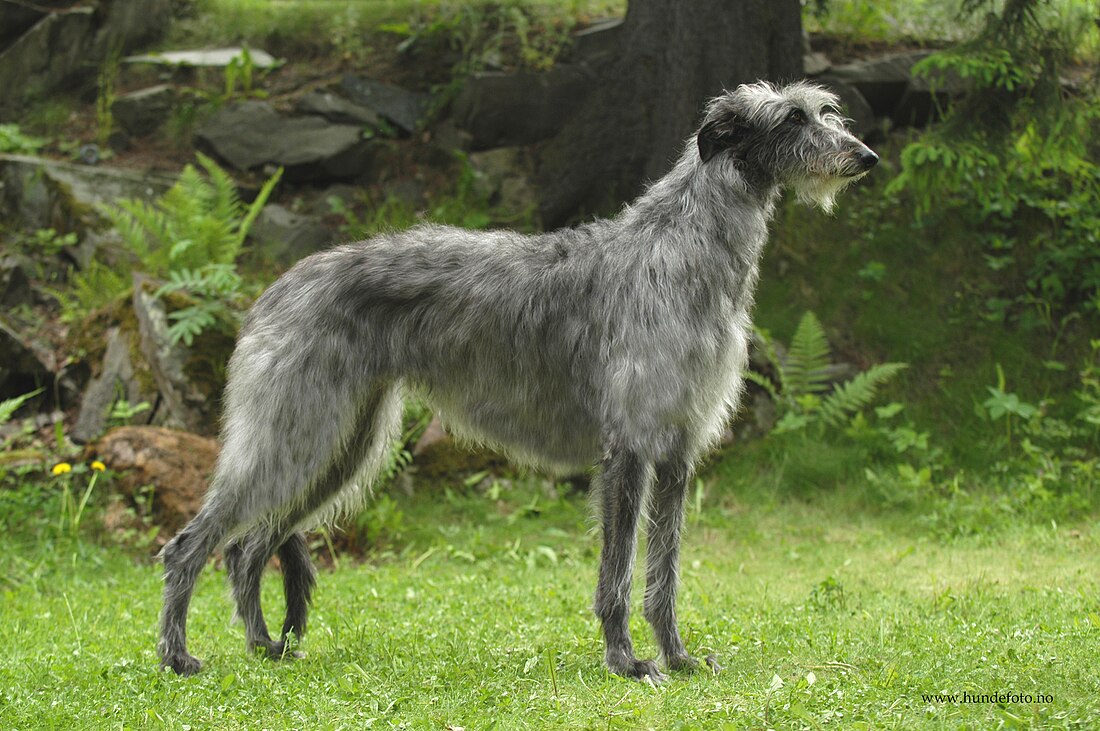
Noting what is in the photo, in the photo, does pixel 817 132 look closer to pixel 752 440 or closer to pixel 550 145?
pixel 752 440

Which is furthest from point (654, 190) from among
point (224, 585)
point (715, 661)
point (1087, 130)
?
point (1087, 130)

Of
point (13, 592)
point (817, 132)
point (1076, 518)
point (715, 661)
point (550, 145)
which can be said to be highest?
point (817, 132)

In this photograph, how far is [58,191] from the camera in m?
11.2

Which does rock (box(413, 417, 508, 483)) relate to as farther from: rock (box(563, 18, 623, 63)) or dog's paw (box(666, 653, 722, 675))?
rock (box(563, 18, 623, 63))

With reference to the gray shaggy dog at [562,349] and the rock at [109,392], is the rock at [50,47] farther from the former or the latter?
the gray shaggy dog at [562,349]

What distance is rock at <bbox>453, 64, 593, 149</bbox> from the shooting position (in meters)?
12.3

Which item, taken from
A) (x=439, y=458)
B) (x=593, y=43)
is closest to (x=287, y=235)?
(x=439, y=458)

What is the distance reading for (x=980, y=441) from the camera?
30.8ft

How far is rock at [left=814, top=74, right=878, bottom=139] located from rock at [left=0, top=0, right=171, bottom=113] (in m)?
8.17

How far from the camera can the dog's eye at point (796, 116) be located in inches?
201

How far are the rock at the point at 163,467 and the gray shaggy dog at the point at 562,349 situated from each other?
8.30 ft

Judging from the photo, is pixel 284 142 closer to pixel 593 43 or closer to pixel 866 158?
pixel 593 43

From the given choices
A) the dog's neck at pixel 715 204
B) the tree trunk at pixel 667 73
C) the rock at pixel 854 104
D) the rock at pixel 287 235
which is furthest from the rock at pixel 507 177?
the dog's neck at pixel 715 204

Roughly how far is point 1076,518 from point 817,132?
4.62 m
